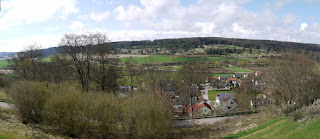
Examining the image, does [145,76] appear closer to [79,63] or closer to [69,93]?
[79,63]

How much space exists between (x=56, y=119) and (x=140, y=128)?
642 centimetres

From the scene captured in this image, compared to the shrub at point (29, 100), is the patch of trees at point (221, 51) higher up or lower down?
higher up

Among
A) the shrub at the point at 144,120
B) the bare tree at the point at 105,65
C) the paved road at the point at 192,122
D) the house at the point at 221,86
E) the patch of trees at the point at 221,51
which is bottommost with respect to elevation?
the house at the point at 221,86

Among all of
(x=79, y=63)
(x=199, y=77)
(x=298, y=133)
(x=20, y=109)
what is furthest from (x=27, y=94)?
(x=199, y=77)

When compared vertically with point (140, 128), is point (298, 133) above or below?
above

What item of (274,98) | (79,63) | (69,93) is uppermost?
(79,63)

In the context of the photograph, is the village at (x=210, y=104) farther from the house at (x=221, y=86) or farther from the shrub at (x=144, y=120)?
the shrub at (x=144, y=120)

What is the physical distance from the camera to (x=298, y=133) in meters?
10.5

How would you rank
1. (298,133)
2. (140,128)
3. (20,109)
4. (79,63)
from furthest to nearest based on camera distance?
1. (79,63)
2. (20,109)
3. (140,128)
4. (298,133)

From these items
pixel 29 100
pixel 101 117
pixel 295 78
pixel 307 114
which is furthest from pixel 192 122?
pixel 29 100

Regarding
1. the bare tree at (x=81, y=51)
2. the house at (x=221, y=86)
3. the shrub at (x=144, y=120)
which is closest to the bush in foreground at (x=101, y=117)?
the shrub at (x=144, y=120)

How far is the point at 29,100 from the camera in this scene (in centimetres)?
1571

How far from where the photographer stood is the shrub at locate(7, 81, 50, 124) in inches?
→ 615

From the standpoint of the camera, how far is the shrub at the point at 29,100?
15617mm
